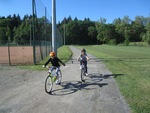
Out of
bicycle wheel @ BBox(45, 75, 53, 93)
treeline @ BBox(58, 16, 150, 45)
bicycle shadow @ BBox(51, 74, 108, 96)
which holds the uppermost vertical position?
treeline @ BBox(58, 16, 150, 45)

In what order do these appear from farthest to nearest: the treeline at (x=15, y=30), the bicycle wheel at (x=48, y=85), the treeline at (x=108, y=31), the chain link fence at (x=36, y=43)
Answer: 1. the treeline at (x=108, y=31)
2. the treeline at (x=15, y=30)
3. the chain link fence at (x=36, y=43)
4. the bicycle wheel at (x=48, y=85)

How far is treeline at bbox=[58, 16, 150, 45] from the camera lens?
355 ft

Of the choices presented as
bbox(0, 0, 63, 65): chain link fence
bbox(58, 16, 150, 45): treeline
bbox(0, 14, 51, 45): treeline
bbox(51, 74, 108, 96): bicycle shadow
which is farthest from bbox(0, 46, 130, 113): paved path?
bbox(58, 16, 150, 45): treeline

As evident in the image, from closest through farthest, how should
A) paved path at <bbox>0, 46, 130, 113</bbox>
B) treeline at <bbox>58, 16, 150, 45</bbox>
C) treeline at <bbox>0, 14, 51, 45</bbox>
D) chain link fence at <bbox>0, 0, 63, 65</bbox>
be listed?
paved path at <bbox>0, 46, 130, 113</bbox> → chain link fence at <bbox>0, 0, 63, 65</bbox> → treeline at <bbox>0, 14, 51, 45</bbox> → treeline at <bbox>58, 16, 150, 45</bbox>

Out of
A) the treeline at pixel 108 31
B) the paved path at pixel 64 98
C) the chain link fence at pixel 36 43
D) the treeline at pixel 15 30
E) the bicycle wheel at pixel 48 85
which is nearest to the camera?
the paved path at pixel 64 98

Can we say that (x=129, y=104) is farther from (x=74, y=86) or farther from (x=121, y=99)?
(x=74, y=86)

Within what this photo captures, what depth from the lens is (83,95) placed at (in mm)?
8484

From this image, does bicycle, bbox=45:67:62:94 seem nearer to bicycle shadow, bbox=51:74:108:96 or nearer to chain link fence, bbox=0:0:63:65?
bicycle shadow, bbox=51:74:108:96

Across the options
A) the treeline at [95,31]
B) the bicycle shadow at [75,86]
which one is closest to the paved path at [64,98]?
the bicycle shadow at [75,86]

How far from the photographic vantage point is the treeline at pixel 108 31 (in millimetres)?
108312

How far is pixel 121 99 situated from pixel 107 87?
197cm

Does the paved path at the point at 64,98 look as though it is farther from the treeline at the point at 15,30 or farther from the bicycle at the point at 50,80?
the treeline at the point at 15,30

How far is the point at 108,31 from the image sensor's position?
12006 cm

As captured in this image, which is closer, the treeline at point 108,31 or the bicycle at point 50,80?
the bicycle at point 50,80
